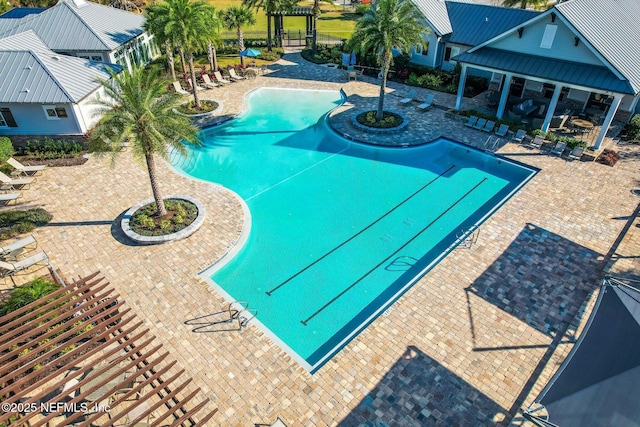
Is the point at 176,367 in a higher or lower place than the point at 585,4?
lower

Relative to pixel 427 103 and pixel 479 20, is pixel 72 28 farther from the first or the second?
pixel 479 20

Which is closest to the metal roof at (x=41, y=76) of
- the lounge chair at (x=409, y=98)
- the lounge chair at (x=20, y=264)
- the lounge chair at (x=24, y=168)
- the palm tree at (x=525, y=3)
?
the lounge chair at (x=24, y=168)

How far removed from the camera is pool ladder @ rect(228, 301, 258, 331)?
14.0m

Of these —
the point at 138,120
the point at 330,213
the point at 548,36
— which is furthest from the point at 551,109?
the point at 138,120

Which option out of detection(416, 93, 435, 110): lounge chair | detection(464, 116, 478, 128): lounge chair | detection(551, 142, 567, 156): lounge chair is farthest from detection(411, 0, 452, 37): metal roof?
detection(551, 142, 567, 156): lounge chair

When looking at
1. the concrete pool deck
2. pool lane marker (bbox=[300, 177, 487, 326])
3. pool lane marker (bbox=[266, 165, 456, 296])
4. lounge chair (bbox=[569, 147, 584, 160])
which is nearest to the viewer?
the concrete pool deck

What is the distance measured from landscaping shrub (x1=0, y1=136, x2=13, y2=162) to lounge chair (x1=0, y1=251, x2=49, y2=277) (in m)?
9.06

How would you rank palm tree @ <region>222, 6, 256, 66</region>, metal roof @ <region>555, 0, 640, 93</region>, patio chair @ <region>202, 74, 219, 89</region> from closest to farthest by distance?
metal roof @ <region>555, 0, 640, 93</region>
patio chair @ <region>202, 74, 219, 89</region>
palm tree @ <region>222, 6, 256, 66</region>

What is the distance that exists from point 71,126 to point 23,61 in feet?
16.3

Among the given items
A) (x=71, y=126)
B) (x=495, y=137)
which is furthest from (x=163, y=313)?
(x=495, y=137)

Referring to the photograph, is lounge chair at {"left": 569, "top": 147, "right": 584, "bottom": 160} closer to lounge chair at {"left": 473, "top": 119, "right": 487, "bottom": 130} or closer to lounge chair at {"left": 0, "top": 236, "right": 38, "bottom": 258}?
lounge chair at {"left": 473, "top": 119, "right": 487, "bottom": 130}

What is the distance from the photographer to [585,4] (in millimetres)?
25656

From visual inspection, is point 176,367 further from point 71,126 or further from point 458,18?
point 458,18

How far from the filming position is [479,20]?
3572 centimetres
